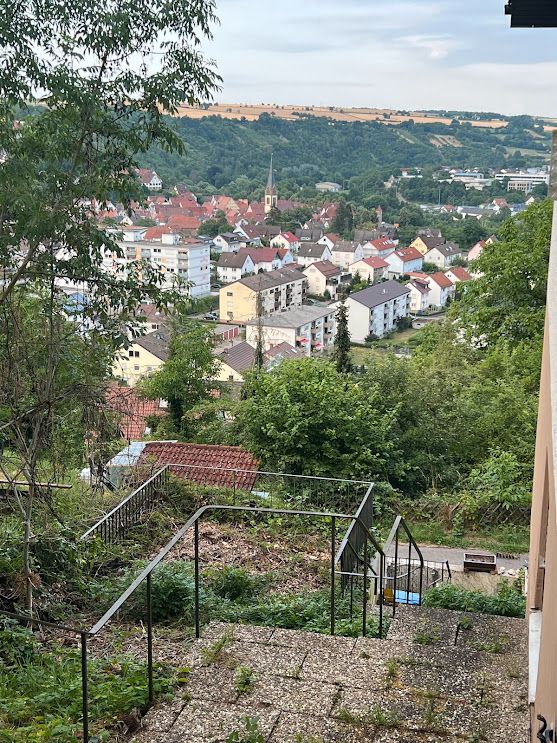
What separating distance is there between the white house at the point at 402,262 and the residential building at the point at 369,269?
118 cm

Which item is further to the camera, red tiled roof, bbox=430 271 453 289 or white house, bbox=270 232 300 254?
white house, bbox=270 232 300 254

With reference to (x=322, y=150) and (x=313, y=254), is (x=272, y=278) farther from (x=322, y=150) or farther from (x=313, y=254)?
(x=322, y=150)

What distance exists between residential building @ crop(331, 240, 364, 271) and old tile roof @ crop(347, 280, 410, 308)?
26.0 m

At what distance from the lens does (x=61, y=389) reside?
6.48 m

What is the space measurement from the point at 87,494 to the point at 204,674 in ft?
17.8

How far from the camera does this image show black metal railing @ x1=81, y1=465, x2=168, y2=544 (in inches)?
316

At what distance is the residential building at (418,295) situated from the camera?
83.5m

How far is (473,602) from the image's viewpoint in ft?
22.4

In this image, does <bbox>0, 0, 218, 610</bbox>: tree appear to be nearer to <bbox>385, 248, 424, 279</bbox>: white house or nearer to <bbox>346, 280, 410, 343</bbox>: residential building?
<bbox>346, 280, 410, 343</bbox>: residential building

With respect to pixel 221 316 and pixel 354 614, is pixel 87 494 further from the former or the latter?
pixel 221 316

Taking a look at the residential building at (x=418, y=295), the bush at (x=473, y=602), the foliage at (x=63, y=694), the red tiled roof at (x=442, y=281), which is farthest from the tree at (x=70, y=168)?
the red tiled roof at (x=442, y=281)

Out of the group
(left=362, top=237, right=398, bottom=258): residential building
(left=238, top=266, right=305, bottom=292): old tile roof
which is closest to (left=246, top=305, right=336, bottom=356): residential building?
(left=238, top=266, right=305, bottom=292): old tile roof

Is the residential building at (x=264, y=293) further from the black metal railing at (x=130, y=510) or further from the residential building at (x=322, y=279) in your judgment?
the black metal railing at (x=130, y=510)

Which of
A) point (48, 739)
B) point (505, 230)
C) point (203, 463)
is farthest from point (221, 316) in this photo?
point (48, 739)
